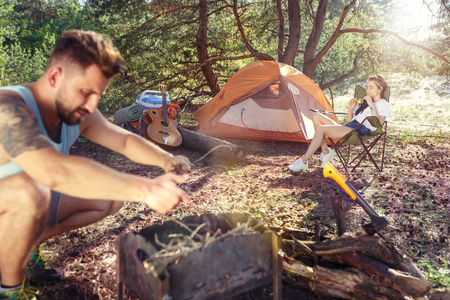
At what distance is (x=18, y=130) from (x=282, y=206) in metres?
2.98

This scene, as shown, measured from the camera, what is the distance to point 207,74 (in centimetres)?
1017

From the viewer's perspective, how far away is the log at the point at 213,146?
18.4ft

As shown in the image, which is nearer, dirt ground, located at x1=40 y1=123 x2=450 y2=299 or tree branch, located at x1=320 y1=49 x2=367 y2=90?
dirt ground, located at x1=40 y1=123 x2=450 y2=299

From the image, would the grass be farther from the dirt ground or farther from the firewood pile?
the firewood pile

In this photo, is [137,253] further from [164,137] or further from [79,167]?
[164,137]

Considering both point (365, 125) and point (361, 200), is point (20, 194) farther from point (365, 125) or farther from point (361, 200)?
point (365, 125)

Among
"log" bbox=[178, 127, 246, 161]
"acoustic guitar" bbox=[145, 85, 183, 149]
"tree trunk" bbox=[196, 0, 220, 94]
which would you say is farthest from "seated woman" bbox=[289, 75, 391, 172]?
"tree trunk" bbox=[196, 0, 220, 94]

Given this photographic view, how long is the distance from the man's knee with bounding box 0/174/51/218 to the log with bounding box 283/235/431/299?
1636 millimetres

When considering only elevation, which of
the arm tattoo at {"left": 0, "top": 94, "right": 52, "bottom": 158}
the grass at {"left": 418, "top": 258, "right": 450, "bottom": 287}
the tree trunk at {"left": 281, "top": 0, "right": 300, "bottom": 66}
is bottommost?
the grass at {"left": 418, "top": 258, "right": 450, "bottom": 287}

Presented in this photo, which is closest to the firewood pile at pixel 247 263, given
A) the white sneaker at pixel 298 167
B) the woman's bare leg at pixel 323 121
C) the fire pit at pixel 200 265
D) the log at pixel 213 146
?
the fire pit at pixel 200 265

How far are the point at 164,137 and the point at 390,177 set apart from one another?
3908 mm

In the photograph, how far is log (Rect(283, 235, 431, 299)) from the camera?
2000mm

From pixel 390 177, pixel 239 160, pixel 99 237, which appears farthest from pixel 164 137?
pixel 390 177

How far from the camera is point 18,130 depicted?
1.44 metres
